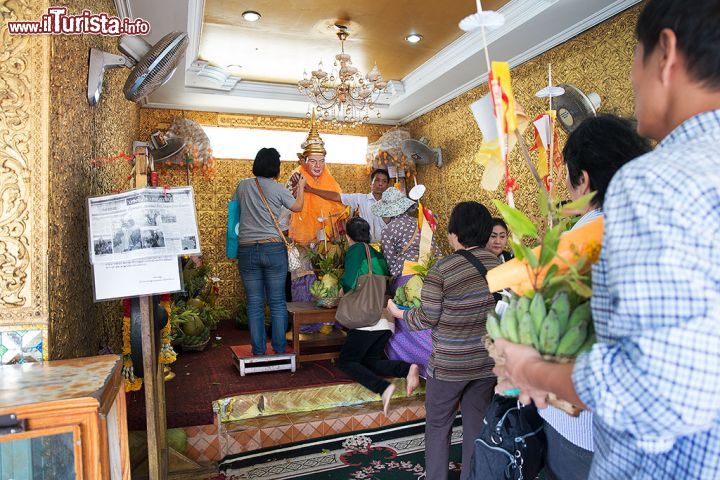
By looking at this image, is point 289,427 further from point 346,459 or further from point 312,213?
point 312,213

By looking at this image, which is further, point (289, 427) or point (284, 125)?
point (284, 125)

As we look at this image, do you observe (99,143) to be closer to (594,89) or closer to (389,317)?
(389,317)

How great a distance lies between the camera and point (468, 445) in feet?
8.13

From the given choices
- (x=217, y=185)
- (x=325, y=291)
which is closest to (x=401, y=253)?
(x=325, y=291)

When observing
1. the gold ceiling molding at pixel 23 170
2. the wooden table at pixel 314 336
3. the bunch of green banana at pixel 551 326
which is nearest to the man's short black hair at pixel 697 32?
the bunch of green banana at pixel 551 326

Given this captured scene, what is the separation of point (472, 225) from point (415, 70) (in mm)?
4235

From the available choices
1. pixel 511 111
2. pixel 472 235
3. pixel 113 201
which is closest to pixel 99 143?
pixel 113 201

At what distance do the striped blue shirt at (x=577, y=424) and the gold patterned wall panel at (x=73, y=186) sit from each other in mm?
1773

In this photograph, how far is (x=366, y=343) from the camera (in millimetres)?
3598

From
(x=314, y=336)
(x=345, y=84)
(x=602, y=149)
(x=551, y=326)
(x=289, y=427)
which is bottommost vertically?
(x=289, y=427)

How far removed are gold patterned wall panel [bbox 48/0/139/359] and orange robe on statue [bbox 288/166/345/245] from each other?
2442 millimetres
